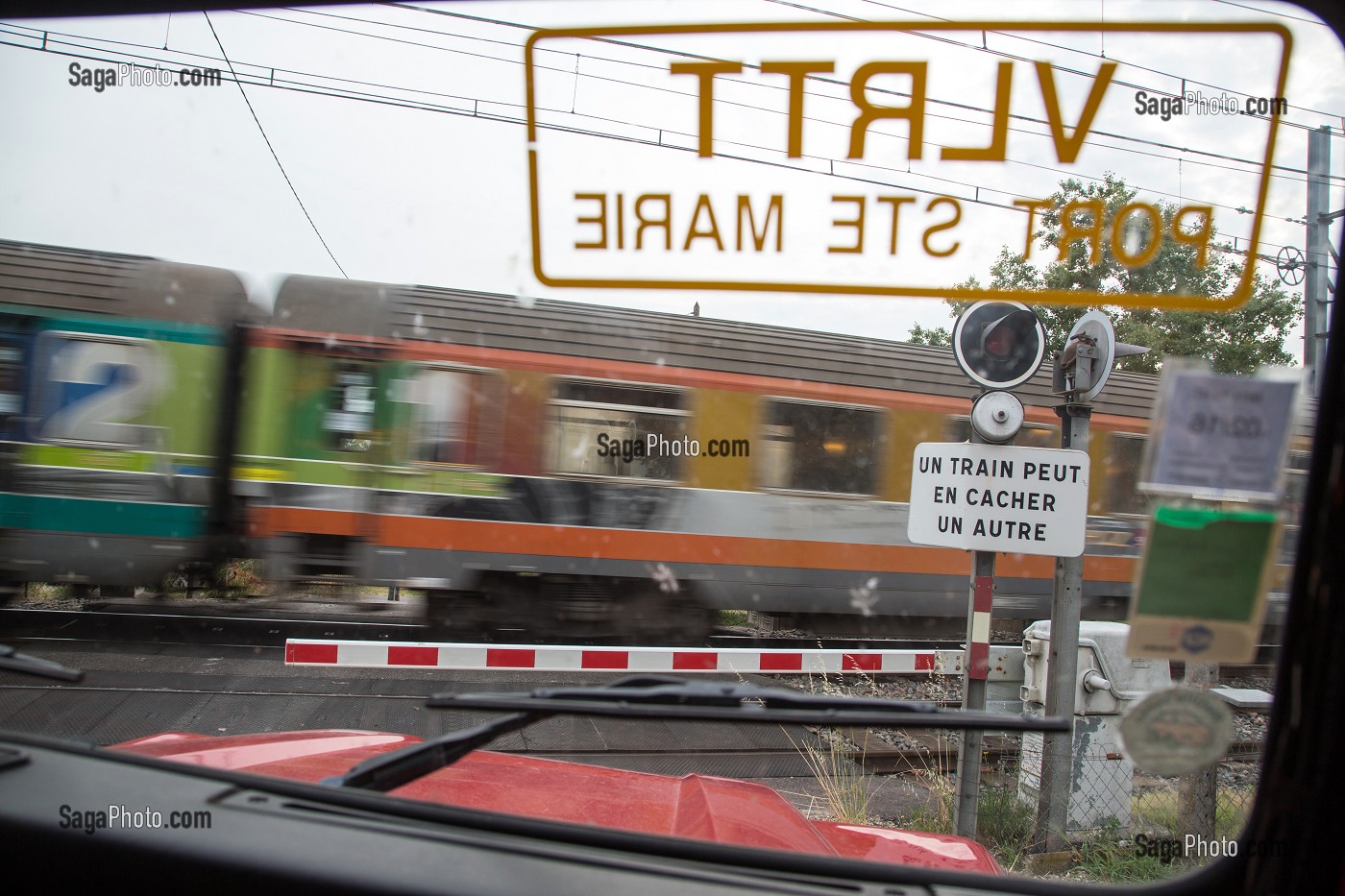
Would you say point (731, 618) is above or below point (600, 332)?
below

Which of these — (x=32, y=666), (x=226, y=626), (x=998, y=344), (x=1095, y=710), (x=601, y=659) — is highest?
(x=998, y=344)

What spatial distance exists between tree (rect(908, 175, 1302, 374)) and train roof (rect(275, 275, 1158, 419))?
103 inches

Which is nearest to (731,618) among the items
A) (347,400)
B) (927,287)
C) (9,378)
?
(347,400)

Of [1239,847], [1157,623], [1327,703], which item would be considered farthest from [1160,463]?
[1239,847]

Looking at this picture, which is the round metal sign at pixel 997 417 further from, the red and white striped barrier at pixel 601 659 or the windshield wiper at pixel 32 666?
the windshield wiper at pixel 32 666

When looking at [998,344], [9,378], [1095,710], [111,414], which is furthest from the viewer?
[111,414]

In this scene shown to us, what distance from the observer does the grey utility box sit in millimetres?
1499

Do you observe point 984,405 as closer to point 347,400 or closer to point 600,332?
point 600,332

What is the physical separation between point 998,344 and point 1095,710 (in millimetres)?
1014

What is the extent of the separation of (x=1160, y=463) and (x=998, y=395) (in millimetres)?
1474

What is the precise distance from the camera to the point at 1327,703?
1.12 meters

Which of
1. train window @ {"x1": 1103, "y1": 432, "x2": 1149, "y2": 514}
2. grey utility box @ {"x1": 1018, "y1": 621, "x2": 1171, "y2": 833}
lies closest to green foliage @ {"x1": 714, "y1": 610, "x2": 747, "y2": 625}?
grey utility box @ {"x1": 1018, "y1": 621, "x2": 1171, "y2": 833}

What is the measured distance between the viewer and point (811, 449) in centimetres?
568

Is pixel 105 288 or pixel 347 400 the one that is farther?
pixel 347 400
